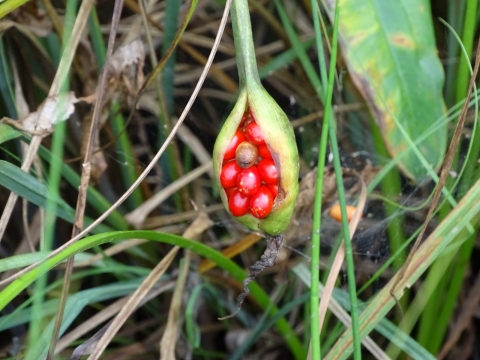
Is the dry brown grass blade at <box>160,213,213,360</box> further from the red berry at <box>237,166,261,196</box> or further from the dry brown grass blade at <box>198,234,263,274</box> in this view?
the red berry at <box>237,166,261,196</box>

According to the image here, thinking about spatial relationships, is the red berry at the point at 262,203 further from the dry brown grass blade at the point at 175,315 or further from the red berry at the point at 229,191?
the dry brown grass blade at the point at 175,315

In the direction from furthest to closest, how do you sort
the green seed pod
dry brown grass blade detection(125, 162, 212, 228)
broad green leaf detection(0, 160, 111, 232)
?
dry brown grass blade detection(125, 162, 212, 228), broad green leaf detection(0, 160, 111, 232), the green seed pod

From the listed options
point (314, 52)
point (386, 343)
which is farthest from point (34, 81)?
point (386, 343)

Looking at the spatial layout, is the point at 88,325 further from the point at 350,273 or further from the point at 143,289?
the point at 350,273

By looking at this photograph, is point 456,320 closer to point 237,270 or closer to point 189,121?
point 237,270

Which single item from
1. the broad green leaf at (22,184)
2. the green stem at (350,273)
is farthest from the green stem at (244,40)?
the broad green leaf at (22,184)

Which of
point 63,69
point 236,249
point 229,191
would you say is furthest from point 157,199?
point 229,191

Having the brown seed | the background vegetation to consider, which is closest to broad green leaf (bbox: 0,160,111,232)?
the background vegetation
